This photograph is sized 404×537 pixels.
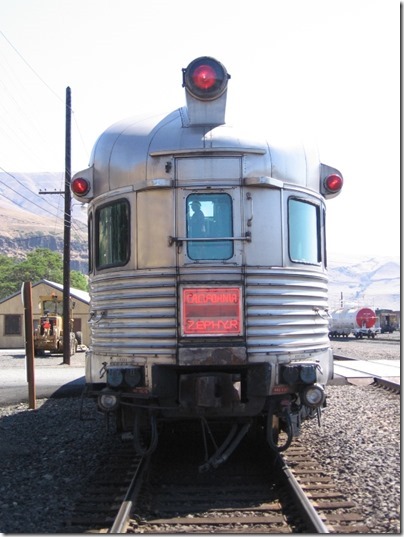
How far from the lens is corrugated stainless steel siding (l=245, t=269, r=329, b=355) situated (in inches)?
243

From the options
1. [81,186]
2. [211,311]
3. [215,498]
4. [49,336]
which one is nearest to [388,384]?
[211,311]

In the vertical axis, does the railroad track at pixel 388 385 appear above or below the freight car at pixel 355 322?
above

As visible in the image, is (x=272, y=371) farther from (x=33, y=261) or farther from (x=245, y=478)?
(x=33, y=261)

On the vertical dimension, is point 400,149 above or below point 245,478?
above

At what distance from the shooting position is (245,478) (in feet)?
21.0

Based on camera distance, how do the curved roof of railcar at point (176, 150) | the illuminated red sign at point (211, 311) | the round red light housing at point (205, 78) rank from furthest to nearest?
the round red light housing at point (205, 78), the curved roof of railcar at point (176, 150), the illuminated red sign at point (211, 311)

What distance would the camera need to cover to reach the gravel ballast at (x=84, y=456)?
5.38 metres

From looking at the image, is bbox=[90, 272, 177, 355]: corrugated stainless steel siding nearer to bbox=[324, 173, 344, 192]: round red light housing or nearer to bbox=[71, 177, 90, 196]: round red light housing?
bbox=[71, 177, 90, 196]: round red light housing

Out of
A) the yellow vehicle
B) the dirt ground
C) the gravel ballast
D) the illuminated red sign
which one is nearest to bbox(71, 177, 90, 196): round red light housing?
the illuminated red sign

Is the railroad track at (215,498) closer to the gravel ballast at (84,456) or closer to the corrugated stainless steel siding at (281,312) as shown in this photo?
the gravel ballast at (84,456)

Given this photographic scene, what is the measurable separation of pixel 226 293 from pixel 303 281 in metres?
0.92

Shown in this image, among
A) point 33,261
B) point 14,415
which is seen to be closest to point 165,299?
point 14,415

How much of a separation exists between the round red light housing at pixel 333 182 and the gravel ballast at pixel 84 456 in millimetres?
2844

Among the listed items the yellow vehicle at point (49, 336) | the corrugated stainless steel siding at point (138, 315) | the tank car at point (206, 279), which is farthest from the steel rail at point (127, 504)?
the yellow vehicle at point (49, 336)
